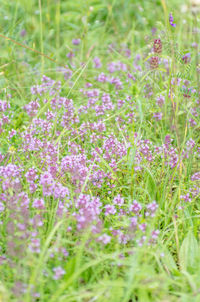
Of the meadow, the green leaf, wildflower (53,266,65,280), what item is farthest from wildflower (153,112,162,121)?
wildflower (53,266,65,280)

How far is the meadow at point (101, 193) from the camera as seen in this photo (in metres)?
1.72

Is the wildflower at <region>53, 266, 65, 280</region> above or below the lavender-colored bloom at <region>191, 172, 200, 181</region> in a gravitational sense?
below

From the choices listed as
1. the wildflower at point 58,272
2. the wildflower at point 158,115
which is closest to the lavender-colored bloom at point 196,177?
the wildflower at point 158,115

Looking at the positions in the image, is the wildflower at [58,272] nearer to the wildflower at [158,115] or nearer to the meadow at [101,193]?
the meadow at [101,193]

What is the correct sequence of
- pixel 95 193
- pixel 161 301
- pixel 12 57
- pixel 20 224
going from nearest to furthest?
1. pixel 161 301
2. pixel 20 224
3. pixel 95 193
4. pixel 12 57

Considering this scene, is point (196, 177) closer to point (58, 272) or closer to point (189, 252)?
point (189, 252)

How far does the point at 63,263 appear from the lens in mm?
1877

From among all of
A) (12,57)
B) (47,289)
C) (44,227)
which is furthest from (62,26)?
(47,289)

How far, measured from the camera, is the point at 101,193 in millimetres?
2377

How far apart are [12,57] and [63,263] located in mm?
2172

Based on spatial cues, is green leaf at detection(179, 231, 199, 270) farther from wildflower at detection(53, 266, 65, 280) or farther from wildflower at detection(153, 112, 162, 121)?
wildflower at detection(153, 112, 162, 121)

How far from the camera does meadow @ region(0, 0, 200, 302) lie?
1718 millimetres

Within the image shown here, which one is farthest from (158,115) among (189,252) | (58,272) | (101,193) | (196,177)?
(58,272)

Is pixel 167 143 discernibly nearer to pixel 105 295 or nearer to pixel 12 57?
pixel 105 295
